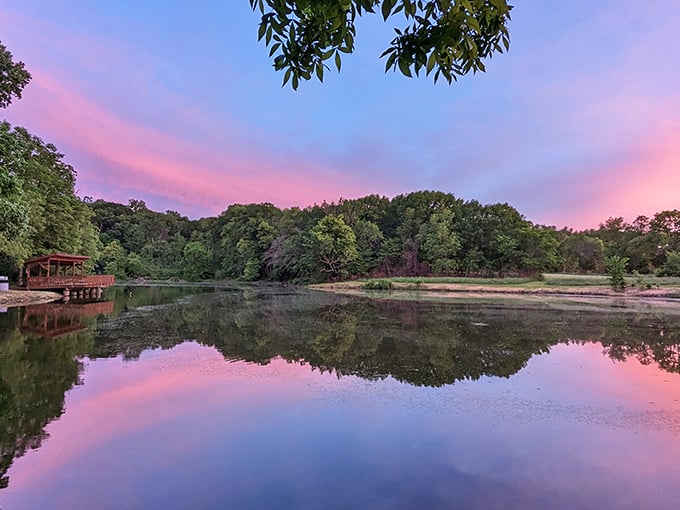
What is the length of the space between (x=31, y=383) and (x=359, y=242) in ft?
138

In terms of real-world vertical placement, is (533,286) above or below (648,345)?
above

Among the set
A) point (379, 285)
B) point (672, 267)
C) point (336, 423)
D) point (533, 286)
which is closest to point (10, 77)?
point (336, 423)

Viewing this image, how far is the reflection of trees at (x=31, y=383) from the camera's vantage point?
4531 mm

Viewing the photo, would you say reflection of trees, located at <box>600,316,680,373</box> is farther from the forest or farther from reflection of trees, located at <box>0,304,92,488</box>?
the forest

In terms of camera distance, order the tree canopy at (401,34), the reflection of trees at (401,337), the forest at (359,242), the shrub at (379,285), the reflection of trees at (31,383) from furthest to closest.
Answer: the shrub at (379,285), the forest at (359,242), the reflection of trees at (401,337), the reflection of trees at (31,383), the tree canopy at (401,34)

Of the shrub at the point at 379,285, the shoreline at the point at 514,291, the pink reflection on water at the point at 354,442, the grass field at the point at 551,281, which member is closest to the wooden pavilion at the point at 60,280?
the shoreline at the point at 514,291

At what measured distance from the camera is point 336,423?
5.12m

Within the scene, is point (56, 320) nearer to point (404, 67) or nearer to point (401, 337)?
point (401, 337)

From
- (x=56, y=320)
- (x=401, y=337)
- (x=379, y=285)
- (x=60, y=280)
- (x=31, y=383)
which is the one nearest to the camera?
(x=31, y=383)

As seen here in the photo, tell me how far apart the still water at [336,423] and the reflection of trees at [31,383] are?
0.04 meters

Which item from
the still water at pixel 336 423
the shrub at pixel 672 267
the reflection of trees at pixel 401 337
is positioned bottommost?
the reflection of trees at pixel 401 337

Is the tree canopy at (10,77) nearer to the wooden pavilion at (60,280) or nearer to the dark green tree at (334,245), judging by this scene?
the wooden pavilion at (60,280)

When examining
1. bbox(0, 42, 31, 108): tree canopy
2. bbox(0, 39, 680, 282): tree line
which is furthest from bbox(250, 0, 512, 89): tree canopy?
bbox(0, 39, 680, 282): tree line

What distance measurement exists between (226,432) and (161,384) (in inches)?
108
